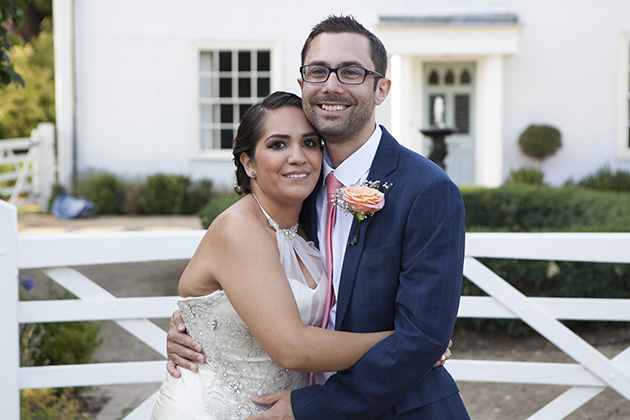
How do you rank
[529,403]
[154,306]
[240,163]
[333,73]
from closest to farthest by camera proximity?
[333,73], [240,163], [154,306], [529,403]

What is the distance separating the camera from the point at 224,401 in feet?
8.36

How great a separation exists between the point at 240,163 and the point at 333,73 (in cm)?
49

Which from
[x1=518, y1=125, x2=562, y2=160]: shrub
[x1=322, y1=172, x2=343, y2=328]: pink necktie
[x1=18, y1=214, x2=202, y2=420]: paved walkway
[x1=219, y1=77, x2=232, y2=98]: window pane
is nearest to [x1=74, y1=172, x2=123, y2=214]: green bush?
[x1=18, y1=214, x2=202, y2=420]: paved walkway

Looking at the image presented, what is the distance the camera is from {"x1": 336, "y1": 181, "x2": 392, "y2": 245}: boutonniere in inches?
90.7

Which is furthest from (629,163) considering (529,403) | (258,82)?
(529,403)

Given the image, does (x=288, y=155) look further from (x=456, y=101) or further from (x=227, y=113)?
(x=456, y=101)

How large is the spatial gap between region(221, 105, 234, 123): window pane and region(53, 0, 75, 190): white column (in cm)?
284

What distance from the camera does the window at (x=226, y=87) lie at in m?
13.8

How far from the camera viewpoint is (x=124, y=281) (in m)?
8.20

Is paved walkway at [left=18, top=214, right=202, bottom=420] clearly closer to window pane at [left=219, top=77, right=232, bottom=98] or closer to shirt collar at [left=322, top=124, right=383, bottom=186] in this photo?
window pane at [left=219, top=77, right=232, bottom=98]

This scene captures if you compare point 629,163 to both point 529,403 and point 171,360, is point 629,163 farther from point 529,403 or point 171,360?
point 171,360

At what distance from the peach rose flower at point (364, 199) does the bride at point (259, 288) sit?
0.71 feet

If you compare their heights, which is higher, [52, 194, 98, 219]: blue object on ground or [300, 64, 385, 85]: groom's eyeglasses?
[300, 64, 385, 85]: groom's eyeglasses

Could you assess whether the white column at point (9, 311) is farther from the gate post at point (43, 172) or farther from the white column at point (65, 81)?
the gate post at point (43, 172)
